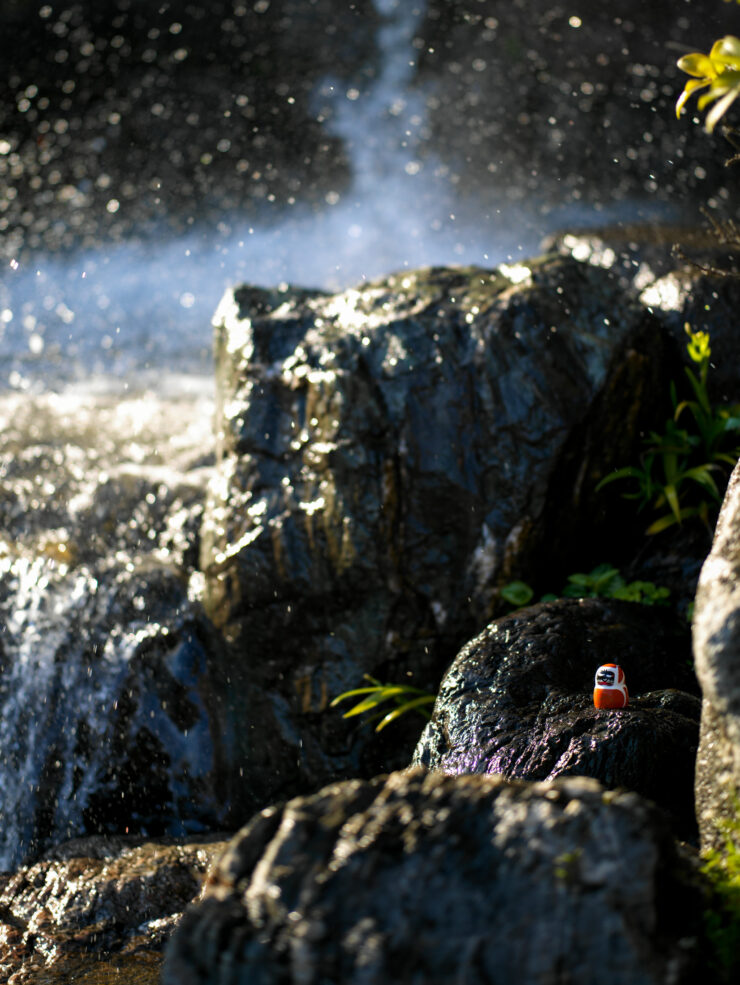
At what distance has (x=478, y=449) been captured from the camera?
13.8 feet

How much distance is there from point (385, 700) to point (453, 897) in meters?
2.88

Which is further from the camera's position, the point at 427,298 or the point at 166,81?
the point at 166,81

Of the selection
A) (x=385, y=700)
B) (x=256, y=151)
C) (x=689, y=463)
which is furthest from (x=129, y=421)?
(x=256, y=151)

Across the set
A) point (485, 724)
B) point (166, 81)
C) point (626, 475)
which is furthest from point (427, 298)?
point (166, 81)

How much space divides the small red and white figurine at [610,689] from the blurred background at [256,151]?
8737mm

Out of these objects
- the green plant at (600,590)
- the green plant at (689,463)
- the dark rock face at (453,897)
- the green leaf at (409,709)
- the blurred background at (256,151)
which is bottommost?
the dark rock face at (453,897)

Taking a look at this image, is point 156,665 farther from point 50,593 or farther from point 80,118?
point 80,118

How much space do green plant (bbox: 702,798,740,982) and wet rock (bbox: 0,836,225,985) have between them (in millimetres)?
2195

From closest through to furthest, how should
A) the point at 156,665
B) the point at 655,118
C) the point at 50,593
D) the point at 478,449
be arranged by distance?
the point at 478,449 < the point at 156,665 < the point at 50,593 < the point at 655,118

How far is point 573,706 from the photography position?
3041mm

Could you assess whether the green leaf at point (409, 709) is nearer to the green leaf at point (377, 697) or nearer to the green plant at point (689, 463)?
the green leaf at point (377, 697)

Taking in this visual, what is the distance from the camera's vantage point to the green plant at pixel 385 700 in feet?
13.1

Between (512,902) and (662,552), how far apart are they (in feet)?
10.7

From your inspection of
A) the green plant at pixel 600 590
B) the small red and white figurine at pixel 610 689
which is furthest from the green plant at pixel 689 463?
the small red and white figurine at pixel 610 689
